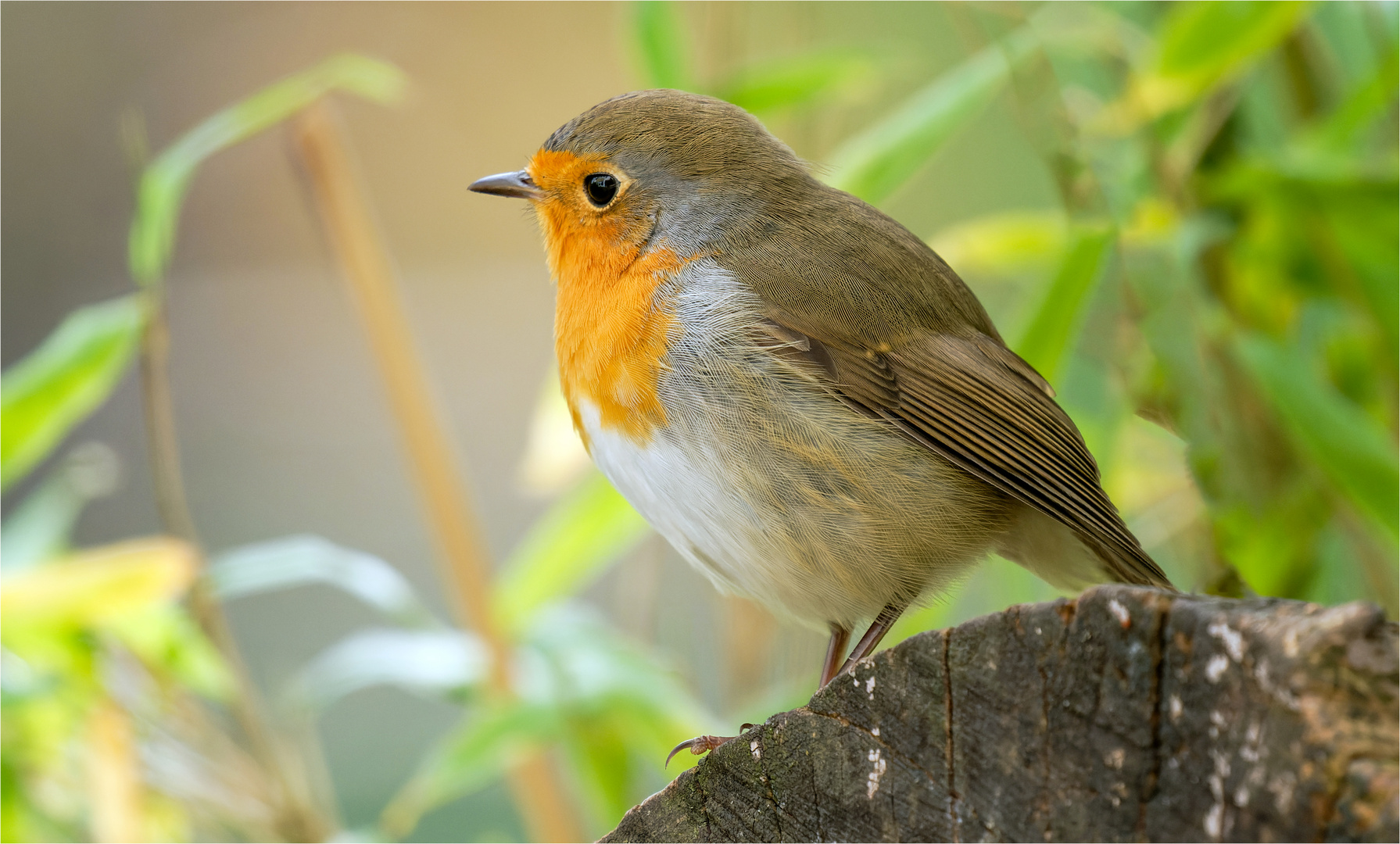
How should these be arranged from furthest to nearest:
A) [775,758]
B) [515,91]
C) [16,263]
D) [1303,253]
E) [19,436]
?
1. [515,91]
2. [16,263]
3. [1303,253]
4. [19,436]
5. [775,758]

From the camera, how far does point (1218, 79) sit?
1.98 m

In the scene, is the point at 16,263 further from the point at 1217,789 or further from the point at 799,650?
the point at 1217,789

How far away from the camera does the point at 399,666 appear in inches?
79.8

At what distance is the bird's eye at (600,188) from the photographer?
1.67 meters

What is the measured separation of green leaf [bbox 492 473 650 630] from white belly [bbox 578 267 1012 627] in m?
0.48

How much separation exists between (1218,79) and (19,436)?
2090 mm

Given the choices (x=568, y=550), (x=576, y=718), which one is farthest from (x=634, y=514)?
(x=576, y=718)

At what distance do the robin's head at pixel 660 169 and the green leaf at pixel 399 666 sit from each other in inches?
33.2

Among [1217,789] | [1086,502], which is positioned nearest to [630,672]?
[1086,502]

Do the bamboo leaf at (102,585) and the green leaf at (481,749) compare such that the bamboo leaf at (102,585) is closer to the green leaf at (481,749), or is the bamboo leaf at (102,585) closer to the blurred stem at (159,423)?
the blurred stem at (159,423)

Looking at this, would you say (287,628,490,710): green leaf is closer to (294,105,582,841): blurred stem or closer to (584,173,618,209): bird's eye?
(294,105,582,841): blurred stem

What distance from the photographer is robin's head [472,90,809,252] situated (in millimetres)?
1626

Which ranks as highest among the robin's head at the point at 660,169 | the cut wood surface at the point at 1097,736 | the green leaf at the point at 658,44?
the green leaf at the point at 658,44

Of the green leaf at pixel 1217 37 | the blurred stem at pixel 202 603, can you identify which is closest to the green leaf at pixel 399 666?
the blurred stem at pixel 202 603
